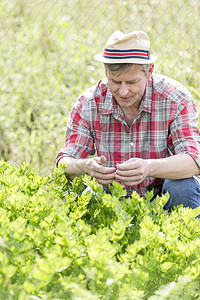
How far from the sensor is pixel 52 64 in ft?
16.6

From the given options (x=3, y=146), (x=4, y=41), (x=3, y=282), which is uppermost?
(x=4, y=41)

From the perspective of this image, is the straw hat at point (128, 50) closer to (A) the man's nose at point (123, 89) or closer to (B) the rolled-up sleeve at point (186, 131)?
(A) the man's nose at point (123, 89)

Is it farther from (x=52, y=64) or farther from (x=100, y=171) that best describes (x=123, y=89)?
(x=52, y=64)

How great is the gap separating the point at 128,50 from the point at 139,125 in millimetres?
482

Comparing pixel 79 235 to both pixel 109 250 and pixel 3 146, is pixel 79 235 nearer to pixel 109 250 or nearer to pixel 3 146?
pixel 109 250

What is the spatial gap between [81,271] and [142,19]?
434 cm

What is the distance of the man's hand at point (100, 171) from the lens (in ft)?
7.52

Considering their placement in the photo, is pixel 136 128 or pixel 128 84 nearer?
pixel 128 84

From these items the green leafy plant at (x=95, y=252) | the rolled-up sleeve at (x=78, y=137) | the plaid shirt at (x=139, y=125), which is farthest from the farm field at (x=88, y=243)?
the plaid shirt at (x=139, y=125)

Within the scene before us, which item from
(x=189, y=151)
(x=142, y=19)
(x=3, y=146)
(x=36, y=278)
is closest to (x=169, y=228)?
(x=36, y=278)

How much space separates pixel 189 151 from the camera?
2.51 metres

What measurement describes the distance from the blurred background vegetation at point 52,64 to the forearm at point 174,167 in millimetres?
1829

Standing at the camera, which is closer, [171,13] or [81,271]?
[81,271]

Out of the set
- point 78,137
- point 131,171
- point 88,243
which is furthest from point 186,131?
point 88,243
